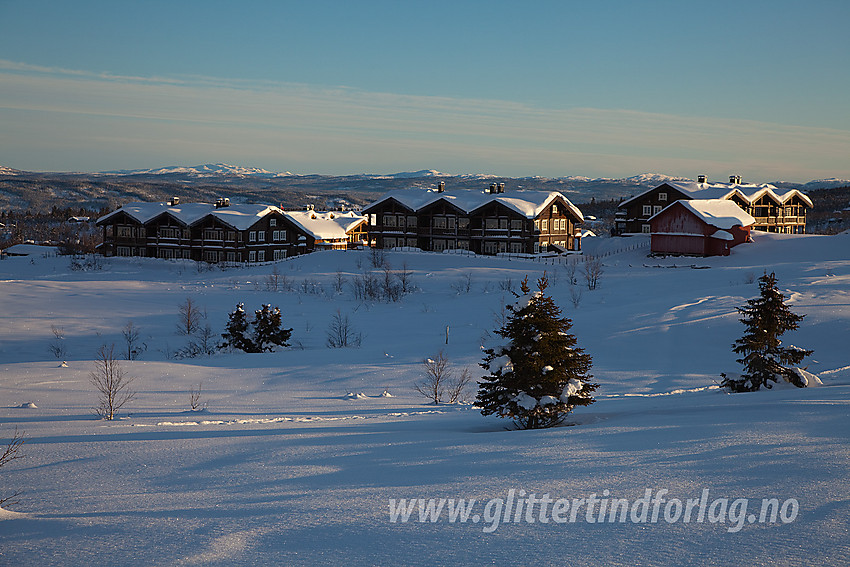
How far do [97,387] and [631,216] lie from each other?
59300 mm

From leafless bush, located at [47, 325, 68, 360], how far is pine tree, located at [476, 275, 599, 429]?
61.1 feet

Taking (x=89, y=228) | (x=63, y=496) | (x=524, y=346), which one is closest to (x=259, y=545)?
(x=63, y=496)

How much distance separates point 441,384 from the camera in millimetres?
16703

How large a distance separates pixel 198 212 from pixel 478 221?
26.2 metres

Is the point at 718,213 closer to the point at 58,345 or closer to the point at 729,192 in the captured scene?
the point at 729,192

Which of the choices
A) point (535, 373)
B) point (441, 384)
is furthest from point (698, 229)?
point (535, 373)

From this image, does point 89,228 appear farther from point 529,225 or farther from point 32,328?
point 32,328

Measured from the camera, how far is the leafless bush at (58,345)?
23.5 m

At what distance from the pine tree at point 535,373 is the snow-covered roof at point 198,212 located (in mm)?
52503

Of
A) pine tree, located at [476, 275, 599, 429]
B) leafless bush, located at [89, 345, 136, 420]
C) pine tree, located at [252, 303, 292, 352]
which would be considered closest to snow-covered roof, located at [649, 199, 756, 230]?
pine tree, located at [252, 303, 292, 352]

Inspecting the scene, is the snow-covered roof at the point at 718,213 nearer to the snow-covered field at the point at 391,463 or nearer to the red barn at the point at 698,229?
the red barn at the point at 698,229

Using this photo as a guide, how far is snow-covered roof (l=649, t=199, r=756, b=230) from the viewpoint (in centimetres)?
5000

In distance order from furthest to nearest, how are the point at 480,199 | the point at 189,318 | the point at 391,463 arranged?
1. the point at 480,199
2. the point at 189,318
3. the point at 391,463

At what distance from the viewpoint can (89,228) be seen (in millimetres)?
101562
